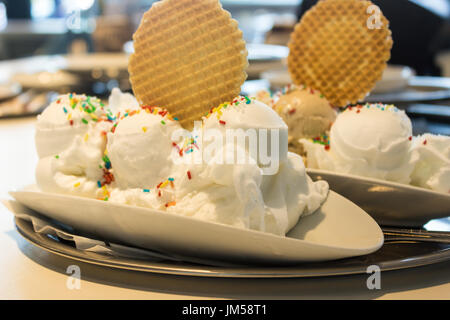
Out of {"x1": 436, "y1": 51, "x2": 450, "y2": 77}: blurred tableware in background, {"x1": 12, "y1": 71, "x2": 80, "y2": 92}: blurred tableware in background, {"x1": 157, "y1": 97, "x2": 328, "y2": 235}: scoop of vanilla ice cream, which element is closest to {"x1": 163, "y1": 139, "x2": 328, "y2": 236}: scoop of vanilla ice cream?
{"x1": 157, "y1": 97, "x2": 328, "y2": 235}: scoop of vanilla ice cream

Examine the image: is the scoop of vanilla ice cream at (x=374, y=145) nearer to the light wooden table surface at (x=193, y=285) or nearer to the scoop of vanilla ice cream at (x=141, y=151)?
the light wooden table surface at (x=193, y=285)

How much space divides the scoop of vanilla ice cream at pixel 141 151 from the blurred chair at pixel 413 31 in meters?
3.24

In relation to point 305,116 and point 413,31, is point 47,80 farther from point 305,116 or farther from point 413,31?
point 413,31

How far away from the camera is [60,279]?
2.34 ft

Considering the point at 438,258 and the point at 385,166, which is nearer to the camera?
the point at 438,258

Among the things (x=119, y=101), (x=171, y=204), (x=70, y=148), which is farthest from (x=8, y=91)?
(x=171, y=204)

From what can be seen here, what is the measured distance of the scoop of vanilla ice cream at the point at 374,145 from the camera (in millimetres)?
946

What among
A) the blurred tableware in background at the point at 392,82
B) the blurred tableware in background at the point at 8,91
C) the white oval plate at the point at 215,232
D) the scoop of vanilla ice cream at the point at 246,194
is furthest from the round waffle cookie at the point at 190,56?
the blurred tableware in background at the point at 8,91

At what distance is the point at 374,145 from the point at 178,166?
1.32 ft

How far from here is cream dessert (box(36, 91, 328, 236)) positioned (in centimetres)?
73

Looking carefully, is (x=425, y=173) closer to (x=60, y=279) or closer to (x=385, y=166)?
(x=385, y=166)

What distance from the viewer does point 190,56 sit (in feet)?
3.07

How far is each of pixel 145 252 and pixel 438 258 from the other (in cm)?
44
